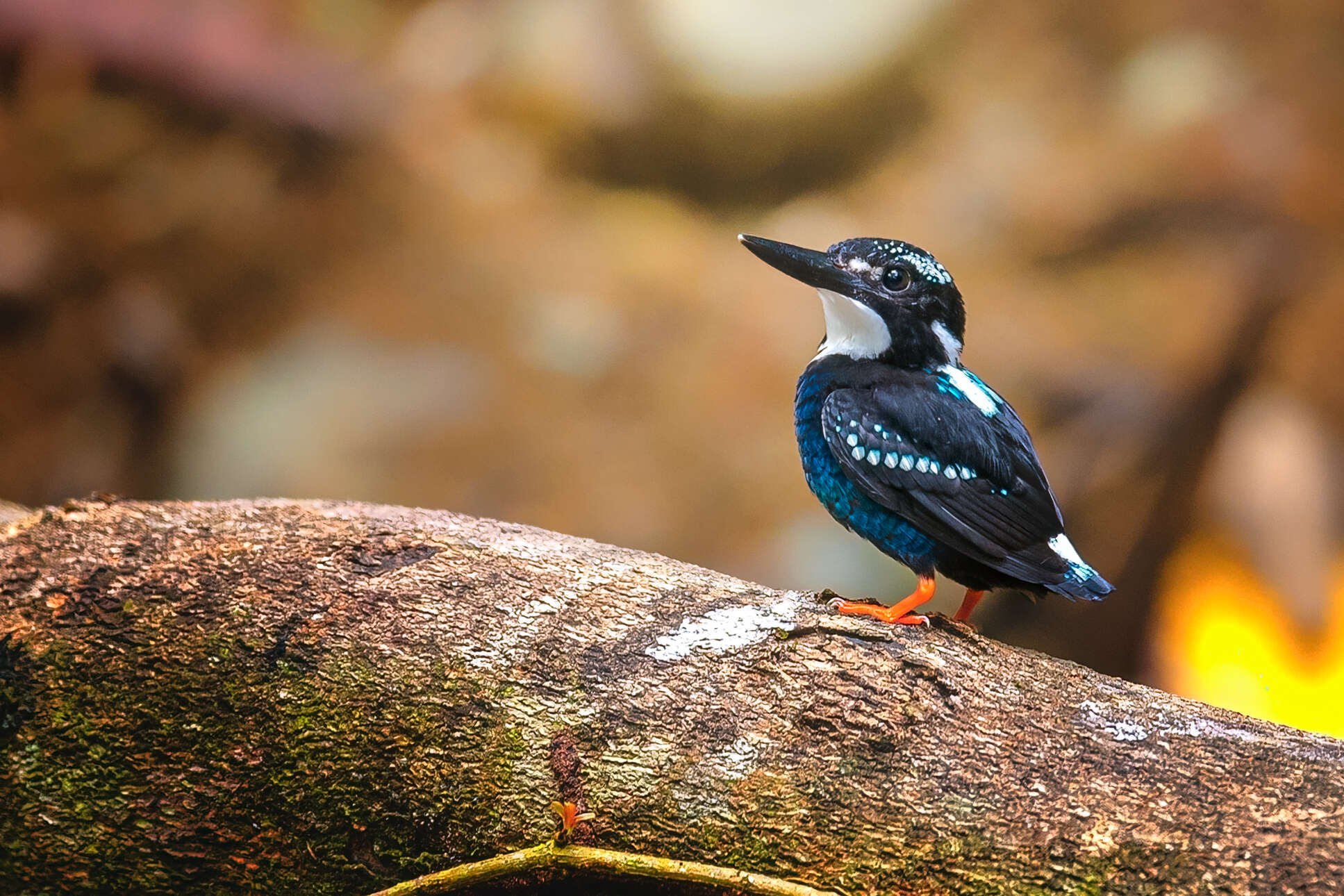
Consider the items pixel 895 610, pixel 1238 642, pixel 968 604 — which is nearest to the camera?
pixel 895 610

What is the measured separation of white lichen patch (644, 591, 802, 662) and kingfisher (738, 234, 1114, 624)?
0.18 metres

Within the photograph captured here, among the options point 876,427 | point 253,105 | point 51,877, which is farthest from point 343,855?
point 253,105

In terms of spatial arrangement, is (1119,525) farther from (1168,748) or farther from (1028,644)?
(1168,748)

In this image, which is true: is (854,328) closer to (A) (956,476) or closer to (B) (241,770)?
(A) (956,476)

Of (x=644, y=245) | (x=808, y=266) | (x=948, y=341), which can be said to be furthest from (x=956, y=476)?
(x=644, y=245)

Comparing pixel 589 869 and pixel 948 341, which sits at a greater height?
pixel 948 341

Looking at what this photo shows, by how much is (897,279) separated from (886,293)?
0.17 ft

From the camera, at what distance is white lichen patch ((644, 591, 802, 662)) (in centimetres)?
230

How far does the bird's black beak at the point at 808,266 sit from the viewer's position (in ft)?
9.55

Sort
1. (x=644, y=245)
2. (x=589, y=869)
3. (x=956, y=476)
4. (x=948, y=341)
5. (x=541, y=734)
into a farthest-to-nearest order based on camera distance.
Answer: (x=644, y=245) < (x=948, y=341) < (x=956, y=476) < (x=541, y=734) < (x=589, y=869)

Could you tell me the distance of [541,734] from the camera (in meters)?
2.20

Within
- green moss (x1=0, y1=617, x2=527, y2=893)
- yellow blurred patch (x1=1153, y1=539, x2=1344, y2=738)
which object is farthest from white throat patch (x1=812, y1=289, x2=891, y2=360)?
yellow blurred patch (x1=1153, y1=539, x2=1344, y2=738)

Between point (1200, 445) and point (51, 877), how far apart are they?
542cm

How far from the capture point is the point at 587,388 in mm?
6074
